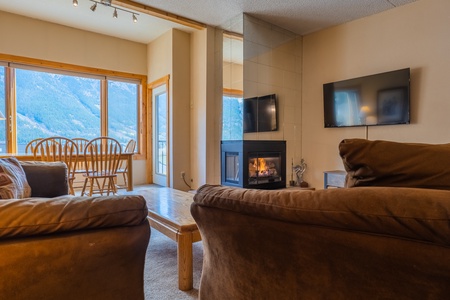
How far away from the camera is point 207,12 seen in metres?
4.02

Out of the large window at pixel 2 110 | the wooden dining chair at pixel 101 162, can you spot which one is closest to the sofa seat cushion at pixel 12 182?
the wooden dining chair at pixel 101 162

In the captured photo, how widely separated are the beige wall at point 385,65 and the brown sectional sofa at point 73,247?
12.1 feet

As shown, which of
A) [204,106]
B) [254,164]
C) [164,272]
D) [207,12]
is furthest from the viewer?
[204,106]

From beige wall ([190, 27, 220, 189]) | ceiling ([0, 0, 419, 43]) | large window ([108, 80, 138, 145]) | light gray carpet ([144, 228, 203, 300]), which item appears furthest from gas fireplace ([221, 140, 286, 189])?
large window ([108, 80, 138, 145])

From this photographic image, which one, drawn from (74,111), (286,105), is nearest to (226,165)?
(286,105)

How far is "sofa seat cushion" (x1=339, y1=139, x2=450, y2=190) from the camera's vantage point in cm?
93

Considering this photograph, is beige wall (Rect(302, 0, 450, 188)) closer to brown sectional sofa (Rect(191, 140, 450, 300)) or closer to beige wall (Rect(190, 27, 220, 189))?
beige wall (Rect(190, 27, 220, 189))

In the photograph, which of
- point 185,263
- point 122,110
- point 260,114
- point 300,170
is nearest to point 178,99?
point 122,110

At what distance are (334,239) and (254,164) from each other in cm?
341

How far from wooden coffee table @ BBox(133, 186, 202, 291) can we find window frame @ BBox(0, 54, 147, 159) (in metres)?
3.42

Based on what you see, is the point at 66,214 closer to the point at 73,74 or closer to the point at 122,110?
the point at 73,74

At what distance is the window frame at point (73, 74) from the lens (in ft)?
14.6

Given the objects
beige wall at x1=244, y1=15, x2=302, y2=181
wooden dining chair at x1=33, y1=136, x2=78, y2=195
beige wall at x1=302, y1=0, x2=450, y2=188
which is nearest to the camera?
beige wall at x1=302, y1=0, x2=450, y2=188

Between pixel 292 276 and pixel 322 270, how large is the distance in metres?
0.11
